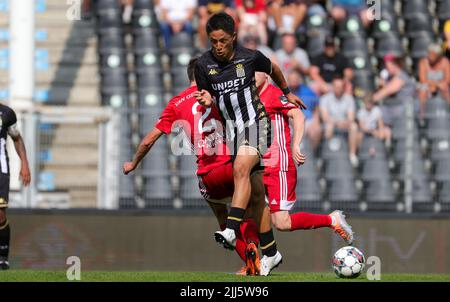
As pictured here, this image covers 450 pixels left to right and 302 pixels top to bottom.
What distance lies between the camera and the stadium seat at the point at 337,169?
1628cm

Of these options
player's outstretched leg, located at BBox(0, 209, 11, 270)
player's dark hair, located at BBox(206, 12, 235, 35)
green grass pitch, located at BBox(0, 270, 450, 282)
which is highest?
player's dark hair, located at BBox(206, 12, 235, 35)

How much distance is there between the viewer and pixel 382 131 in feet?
53.6

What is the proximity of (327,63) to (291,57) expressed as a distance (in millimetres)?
520

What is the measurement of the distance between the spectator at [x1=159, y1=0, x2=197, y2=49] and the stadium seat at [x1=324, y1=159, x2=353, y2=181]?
3499 mm

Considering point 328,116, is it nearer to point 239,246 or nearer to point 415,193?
point 415,193

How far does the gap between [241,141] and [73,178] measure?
19.0 feet

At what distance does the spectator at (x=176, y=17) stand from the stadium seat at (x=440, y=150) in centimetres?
429

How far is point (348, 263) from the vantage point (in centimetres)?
1115

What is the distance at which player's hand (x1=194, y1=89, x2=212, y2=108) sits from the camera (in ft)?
33.4

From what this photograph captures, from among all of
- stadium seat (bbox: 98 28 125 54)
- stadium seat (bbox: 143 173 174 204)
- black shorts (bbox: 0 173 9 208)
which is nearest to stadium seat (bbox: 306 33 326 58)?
stadium seat (bbox: 98 28 125 54)

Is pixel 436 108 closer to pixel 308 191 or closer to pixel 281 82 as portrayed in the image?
pixel 308 191

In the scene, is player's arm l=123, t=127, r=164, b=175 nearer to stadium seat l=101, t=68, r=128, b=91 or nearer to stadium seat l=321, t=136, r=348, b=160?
stadium seat l=321, t=136, r=348, b=160
